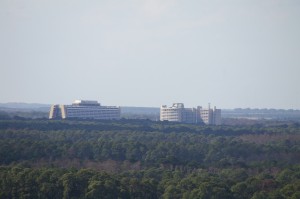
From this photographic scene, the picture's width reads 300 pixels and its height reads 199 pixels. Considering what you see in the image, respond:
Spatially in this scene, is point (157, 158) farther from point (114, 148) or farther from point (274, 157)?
point (274, 157)

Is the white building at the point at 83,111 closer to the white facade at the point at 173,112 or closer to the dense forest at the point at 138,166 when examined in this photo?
the white facade at the point at 173,112

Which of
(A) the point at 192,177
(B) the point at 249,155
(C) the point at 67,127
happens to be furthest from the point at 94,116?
(A) the point at 192,177

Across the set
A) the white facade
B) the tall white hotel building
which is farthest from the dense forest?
the tall white hotel building

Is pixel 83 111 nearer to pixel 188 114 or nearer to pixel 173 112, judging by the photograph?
pixel 173 112

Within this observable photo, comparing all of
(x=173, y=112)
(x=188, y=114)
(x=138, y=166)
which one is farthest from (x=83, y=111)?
(x=138, y=166)

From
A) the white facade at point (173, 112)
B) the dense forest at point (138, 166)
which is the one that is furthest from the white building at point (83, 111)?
the dense forest at point (138, 166)

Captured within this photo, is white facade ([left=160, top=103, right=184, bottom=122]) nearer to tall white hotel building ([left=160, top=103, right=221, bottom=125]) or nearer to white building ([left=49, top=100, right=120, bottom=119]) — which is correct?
tall white hotel building ([left=160, top=103, right=221, bottom=125])

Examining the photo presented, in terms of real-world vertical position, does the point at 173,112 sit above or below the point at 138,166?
above
